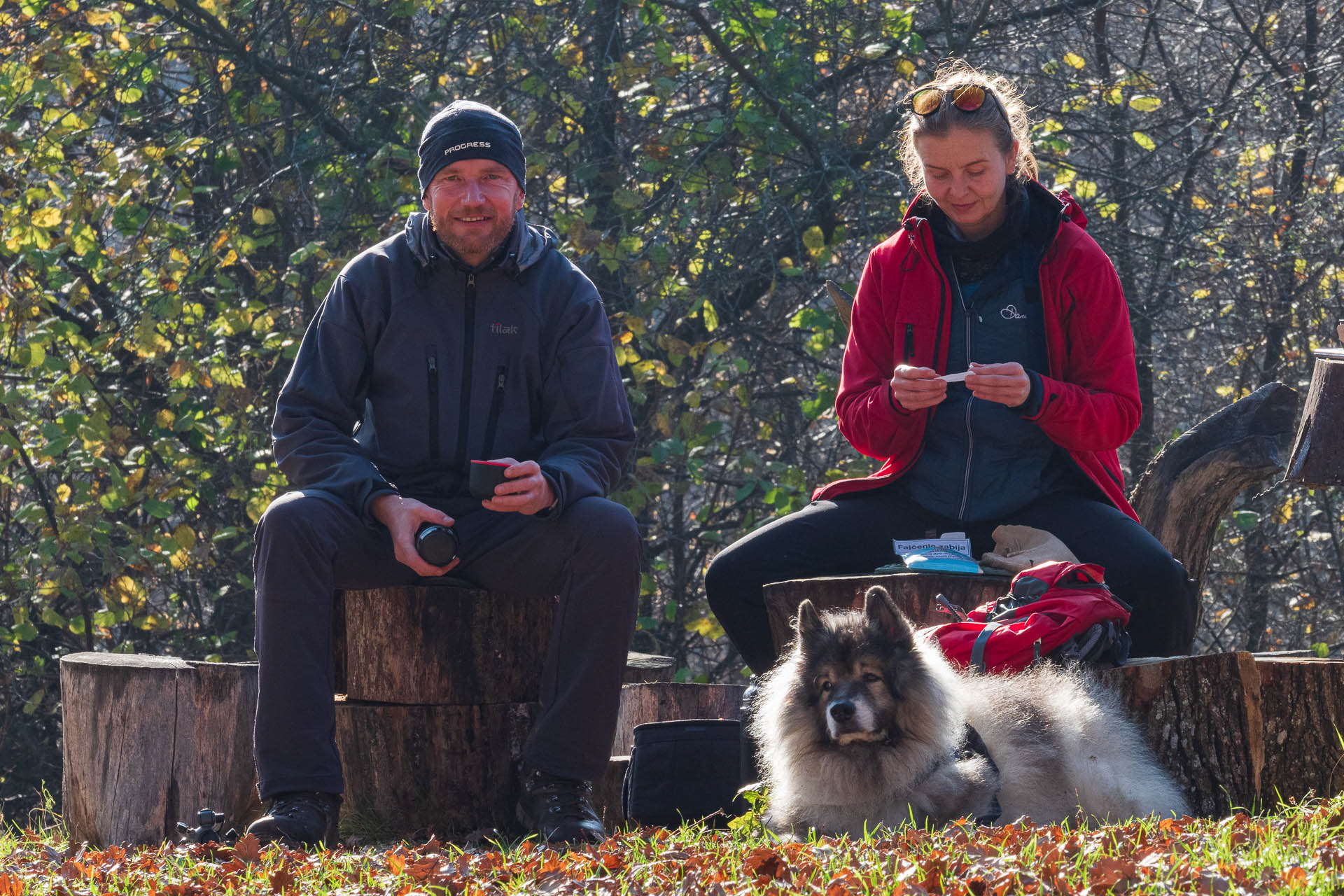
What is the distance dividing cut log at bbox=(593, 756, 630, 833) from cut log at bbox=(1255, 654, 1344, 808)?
77.8 inches

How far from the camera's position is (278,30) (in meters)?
7.31

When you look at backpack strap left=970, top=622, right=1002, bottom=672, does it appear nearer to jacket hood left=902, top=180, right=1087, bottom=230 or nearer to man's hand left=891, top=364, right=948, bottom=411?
man's hand left=891, top=364, right=948, bottom=411

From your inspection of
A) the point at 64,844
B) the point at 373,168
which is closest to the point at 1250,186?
the point at 373,168

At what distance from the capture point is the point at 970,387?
3.94m

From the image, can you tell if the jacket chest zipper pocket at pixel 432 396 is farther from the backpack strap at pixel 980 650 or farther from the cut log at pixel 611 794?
the backpack strap at pixel 980 650

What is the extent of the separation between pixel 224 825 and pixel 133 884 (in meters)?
1.68

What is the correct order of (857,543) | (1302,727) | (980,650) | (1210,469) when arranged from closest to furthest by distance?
1. (980,650)
2. (1302,727)
3. (857,543)
4. (1210,469)

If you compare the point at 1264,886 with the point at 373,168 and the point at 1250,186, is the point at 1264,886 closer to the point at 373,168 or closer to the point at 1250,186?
the point at 373,168

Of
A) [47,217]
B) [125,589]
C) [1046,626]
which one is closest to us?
[1046,626]

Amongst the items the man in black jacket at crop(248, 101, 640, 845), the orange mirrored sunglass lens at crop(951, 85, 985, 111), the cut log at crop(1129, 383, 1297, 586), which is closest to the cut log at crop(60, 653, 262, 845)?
the man in black jacket at crop(248, 101, 640, 845)

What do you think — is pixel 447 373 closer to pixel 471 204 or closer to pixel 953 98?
pixel 471 204

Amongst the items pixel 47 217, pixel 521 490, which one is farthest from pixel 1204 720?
pixel 47 217

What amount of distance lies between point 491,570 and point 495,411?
0.50 meters

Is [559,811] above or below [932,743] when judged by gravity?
below
